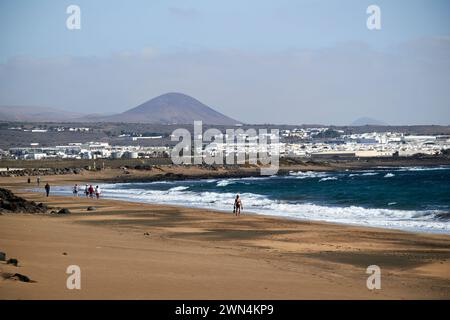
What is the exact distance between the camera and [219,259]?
1434 centimetres

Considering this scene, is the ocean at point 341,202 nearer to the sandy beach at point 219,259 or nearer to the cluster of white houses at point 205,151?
the sandy beach at point 219,259

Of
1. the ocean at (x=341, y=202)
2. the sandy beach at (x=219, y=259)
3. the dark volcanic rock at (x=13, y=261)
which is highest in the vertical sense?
the dark volcanic rock at (x=13, y=261)

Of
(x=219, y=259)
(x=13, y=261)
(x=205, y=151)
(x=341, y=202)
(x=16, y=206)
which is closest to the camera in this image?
(x=13, y=261)

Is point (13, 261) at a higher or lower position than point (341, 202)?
higher

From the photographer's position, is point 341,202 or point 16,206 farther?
point 341,202

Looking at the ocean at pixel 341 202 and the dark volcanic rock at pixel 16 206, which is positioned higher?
the dark volcanic rock at pixel 16 206

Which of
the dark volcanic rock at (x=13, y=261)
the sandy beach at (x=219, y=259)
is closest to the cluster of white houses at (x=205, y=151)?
the sandy beach at (x=219, y=259)

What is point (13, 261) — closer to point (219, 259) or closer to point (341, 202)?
point (219, 259)

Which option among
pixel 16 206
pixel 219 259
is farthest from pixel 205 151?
pixel 219 259

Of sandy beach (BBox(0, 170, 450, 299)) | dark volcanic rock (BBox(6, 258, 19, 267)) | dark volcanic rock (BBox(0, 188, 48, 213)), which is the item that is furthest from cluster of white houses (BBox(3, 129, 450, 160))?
dark volcanic rock (BBox(6, 258, 19, 267))

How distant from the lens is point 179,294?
1001 centimetres

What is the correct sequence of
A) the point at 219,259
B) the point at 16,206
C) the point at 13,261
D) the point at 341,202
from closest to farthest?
the point at 13,261 → the point at 219,259 → the point at 16,206 → the point at 341,202

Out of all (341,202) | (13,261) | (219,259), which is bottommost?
(341,202)

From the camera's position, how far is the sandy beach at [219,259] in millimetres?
10383
